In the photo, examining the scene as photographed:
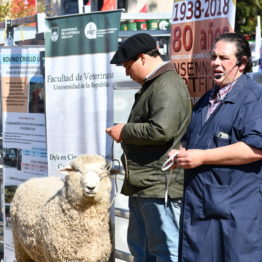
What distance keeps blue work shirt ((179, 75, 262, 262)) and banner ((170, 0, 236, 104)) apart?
3.51 feet

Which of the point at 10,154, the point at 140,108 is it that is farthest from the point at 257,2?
the point at 140,108

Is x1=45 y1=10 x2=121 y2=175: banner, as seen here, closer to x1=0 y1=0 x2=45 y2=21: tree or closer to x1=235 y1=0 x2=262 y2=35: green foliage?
x1=0 y1=0 x2=45 y2=21: tree

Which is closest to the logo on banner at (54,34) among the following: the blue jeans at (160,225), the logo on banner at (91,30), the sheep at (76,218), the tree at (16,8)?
the logo on banner at (91,30)

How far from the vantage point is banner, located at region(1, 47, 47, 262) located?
21.5ft

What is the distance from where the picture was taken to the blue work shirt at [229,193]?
356cm

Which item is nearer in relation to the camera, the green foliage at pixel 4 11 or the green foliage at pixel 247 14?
the green foliage at pixel 4 11

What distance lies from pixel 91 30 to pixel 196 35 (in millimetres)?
951

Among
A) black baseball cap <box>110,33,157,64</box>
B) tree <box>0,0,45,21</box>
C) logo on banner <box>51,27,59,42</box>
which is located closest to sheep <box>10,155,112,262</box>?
black baseball cap <box>110,33,157,64</box>

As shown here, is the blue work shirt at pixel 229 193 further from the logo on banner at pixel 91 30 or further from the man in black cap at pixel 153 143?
the logo on banner at pixel 91 30

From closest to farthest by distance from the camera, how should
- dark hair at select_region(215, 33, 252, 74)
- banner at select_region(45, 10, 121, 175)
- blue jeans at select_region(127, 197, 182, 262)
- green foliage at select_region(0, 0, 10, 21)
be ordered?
dark hair at select_region(215, 33, 252, 74) → blue jeans at select_region(127, 197, 182, 262) → banner at select_region(45, 10, 121, 175) → green foliage at select_region(0, 0, 10, 21)

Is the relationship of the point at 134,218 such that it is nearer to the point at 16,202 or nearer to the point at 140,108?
the point at 140,108

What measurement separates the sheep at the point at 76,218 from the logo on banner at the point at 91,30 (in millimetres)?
1023

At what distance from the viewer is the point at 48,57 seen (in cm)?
595

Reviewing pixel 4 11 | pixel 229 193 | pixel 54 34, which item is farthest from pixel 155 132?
pixel 4 11
